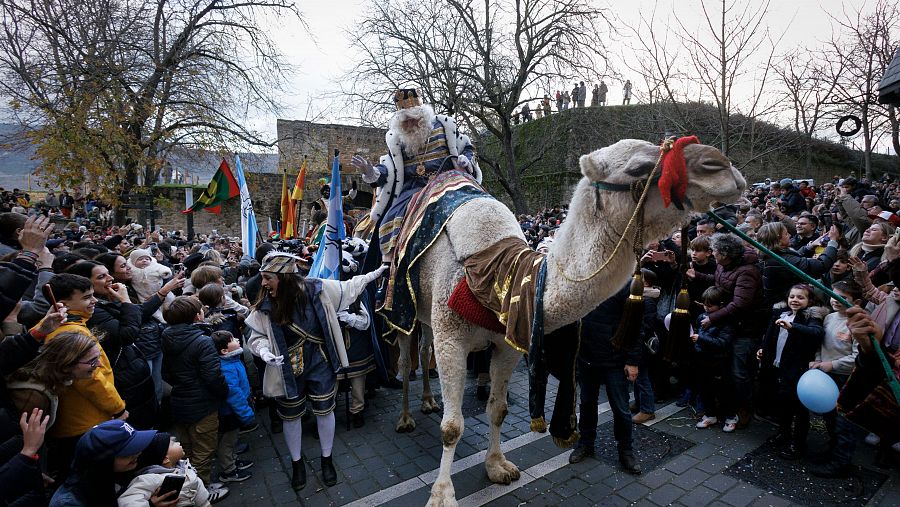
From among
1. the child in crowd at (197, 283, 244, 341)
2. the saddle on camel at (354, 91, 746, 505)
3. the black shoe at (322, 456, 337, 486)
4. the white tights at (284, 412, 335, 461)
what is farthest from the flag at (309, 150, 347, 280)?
the black shoe at (322, 456, 337, 486)

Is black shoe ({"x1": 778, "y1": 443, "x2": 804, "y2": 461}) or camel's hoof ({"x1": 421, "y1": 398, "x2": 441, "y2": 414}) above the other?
black shoe ({"x1": 778, "y1": 443, "x2": 804, "y2": 461})

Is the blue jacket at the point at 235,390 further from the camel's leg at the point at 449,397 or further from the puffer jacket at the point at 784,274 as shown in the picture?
the puffer jacket at the point at 784,274

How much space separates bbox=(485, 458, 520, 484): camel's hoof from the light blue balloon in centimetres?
246

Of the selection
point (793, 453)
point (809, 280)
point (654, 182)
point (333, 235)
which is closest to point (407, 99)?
point (333, 235)

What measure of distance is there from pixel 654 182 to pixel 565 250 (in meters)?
0.63

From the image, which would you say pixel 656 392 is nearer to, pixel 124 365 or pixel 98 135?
pixel 124 365

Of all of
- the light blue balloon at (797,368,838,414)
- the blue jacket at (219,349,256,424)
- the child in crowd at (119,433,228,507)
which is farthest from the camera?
the blue jacket at (219,349,256,424)

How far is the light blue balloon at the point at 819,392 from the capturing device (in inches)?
146

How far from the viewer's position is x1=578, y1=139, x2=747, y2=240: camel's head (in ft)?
7.29

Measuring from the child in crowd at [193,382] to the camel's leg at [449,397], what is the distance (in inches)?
74.8

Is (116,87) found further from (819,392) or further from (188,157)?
(819,392)

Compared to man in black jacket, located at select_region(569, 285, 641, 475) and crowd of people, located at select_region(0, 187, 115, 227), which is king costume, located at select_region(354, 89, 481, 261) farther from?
crowd of people, located at select_region(0, 187, 115, 227)

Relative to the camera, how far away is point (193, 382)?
385 centimetres

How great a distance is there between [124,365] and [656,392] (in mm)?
5738
